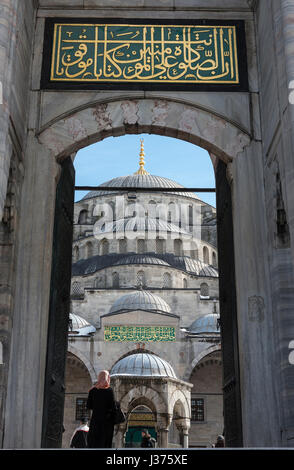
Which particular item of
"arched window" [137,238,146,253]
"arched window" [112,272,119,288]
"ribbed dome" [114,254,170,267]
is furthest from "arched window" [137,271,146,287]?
"arched window" [137,238,146,253]

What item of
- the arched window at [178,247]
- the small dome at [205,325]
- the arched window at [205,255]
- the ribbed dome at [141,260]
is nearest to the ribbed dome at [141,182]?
the arched window at [205,255]

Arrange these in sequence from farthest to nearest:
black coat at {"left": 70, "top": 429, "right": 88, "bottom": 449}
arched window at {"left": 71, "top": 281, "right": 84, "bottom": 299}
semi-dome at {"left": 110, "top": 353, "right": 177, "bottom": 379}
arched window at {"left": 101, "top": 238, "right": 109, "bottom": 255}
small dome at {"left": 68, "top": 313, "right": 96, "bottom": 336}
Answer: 1. arched window at {"left": 101, "top": 238, "right": 109, "bottom": 255}
2. arched window at {"left": 71, "top": 281, "right": 84, "bottom": 299}
3. small dome at {"left": 68, "top": 313, "right": 96, "bottom": 336}
4. semi-dome at {"left": 110, "top": 353, "right": 177, "bottom": 379}
5. black coat at {"left": 70, "top": 429, "right": 88, "bottom": 449}

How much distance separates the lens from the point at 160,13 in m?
6.84

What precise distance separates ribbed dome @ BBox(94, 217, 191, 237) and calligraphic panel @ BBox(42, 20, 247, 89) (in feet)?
117

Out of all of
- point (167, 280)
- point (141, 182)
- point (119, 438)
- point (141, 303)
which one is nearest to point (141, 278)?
point (167, 280)

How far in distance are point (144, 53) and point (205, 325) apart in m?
29.8

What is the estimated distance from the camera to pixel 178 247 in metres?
44.1

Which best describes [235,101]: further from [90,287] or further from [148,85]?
[90,287]

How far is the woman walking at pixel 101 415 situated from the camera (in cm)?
526

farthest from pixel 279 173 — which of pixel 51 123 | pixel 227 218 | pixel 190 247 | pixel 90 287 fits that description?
pixel 190 247

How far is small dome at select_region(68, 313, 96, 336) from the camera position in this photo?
33594mm

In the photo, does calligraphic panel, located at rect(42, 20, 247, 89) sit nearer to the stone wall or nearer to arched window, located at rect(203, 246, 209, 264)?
the stone wall

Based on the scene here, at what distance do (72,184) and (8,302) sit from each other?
2203 millimetres

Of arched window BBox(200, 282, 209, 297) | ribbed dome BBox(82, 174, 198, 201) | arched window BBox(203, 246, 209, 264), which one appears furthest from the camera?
ribbed dome BBox(82, 174, 198, 201)
